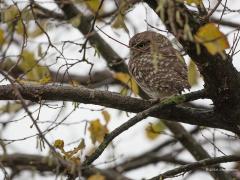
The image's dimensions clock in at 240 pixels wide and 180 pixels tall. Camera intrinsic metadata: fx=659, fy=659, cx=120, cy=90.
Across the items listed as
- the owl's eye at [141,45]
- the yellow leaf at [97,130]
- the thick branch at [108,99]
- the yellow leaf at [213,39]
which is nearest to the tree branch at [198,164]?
the thick branch at [108,99]

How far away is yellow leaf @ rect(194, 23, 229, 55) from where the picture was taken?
325cm

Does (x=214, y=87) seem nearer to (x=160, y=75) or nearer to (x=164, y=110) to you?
(x=164, y=110)

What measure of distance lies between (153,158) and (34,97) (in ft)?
12.9

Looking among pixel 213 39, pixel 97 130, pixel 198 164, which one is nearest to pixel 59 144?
pixel 198 164

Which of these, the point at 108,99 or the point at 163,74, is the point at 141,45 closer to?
the point at 163,74

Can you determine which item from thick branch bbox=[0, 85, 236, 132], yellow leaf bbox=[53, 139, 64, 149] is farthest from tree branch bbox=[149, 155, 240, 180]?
yellow leaf bbox=[53, 139, 64, 149]

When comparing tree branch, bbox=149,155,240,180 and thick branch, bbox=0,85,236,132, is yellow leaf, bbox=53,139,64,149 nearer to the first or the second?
thick branch, bbox=0,85,236,132

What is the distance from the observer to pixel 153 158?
8.34 m

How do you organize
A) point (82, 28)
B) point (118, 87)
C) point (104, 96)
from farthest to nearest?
point (118, 87) → point (82, 28) → point (104, 96)

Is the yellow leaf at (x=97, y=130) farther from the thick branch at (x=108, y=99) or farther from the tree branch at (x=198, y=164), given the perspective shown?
the tree branch at (x=198, y=164)

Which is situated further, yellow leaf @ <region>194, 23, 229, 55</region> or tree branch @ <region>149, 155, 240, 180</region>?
tree branch @ <region>149, 155, 240, 180</region>

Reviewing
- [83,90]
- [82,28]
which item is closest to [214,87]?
[83,90]

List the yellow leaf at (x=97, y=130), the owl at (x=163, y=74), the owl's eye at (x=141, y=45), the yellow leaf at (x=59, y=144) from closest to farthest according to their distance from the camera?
the yellow leaf at (x=59, y=144) → the yellow leaf at (x=97, y=130) → the owl at (x=163, y=74) → the owl's eye at (x=141, y=45)

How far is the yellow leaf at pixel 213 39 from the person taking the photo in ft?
10.7
